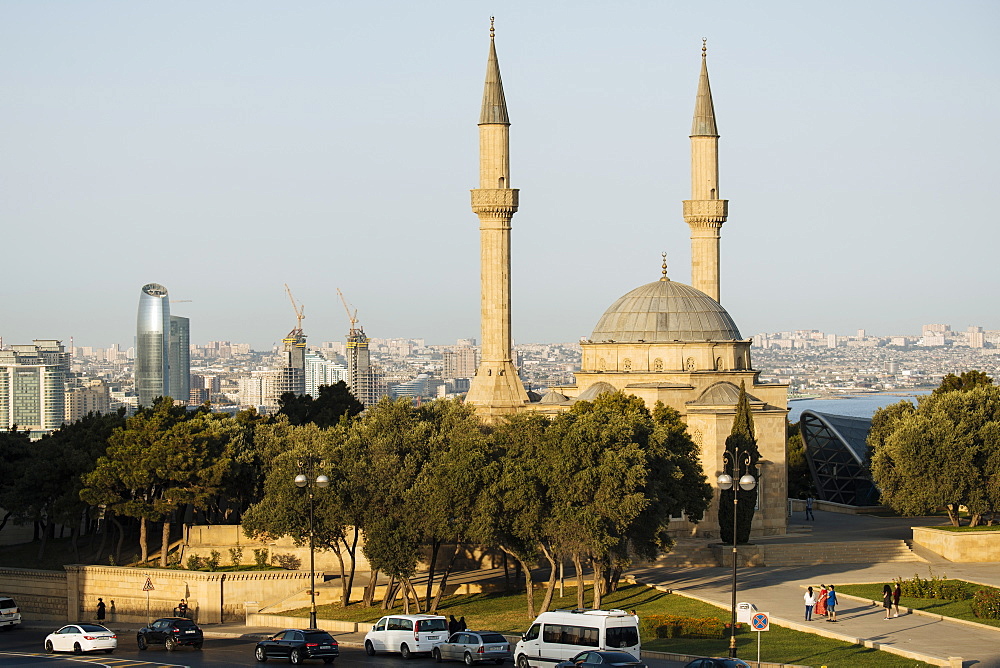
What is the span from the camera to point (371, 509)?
162ft

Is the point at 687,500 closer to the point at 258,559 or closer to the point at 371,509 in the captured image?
the point at 371,509

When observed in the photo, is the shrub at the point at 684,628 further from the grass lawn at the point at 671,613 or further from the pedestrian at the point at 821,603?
the pedestrian at the point at 821,603

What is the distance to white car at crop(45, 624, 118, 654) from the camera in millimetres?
41094

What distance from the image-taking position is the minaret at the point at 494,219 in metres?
65.7

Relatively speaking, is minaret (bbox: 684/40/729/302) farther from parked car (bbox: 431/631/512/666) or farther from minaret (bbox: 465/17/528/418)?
parked car (bbox: 431/631/512/666)

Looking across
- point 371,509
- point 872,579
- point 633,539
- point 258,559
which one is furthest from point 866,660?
point 258,559

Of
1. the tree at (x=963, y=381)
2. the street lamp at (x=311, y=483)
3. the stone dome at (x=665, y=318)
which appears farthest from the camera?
the tree at (x=963, y=381)

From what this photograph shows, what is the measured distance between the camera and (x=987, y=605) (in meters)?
42.2

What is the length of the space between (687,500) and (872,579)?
682 centimetres

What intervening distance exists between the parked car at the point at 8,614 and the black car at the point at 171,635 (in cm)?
1075

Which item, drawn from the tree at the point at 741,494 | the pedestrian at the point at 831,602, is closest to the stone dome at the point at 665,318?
the tree at the point at 741,494

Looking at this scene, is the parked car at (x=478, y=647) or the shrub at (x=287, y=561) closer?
the parked car at (x=478, y=647)

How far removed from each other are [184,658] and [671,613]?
1425 cm

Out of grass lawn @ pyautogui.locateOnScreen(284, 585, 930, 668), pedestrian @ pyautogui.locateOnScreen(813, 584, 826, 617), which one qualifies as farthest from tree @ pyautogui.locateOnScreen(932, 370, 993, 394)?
pedestrian @ pyautogui.locateOnScreen(813, 584, 826, 617)
